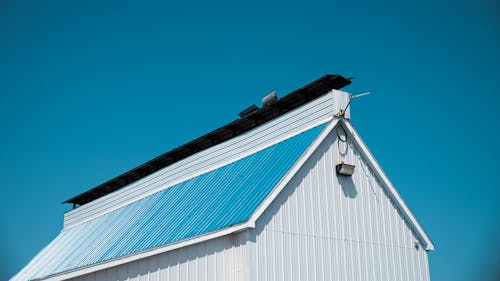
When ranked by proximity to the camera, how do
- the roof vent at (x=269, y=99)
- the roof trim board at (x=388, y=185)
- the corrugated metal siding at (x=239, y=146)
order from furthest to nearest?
the roof vent at (x=269, y=99) → the roof trim board at (x=388, y=185) → the corrugated metal siding at (x=239, y=146)

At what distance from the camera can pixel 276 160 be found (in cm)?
1938

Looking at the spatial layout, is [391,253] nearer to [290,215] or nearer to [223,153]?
[290,215]

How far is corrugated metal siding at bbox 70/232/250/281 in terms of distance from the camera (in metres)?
17.2

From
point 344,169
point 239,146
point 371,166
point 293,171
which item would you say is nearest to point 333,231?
point 344,169

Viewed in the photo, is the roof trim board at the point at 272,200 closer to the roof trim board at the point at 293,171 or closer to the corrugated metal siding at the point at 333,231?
the roof trim board at the point at 293,171

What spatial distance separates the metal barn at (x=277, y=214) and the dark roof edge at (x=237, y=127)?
0.05 metres

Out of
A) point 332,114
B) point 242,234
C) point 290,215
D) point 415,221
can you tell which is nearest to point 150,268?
point 242,234

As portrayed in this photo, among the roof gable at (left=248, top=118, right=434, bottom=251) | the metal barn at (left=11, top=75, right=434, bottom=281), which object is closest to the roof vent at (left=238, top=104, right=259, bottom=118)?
the metal barn at (left=11, top=75, right=434, bottom=281)

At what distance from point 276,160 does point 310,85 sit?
9.78 ft

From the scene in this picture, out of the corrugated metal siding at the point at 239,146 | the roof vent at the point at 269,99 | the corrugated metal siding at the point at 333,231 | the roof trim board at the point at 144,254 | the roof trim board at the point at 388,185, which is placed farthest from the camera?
the roof vent at the point at 269,99

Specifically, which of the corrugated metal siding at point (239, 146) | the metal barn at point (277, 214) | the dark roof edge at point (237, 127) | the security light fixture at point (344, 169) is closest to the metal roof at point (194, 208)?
the metal barn at point (277, 214)

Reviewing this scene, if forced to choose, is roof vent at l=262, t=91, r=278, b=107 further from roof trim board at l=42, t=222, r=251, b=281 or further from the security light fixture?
roof trim board at l=42, t=222, r=251, b=281

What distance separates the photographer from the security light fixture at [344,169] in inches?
758

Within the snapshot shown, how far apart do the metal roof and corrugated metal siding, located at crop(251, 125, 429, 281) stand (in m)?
0.67
